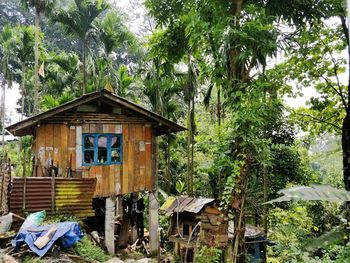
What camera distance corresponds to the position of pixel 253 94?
8820 mm

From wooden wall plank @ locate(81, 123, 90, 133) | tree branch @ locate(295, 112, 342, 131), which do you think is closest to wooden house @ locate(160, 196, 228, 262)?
wooden wall plank @ locate(81, 123, 90, 133)

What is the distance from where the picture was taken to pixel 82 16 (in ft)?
54.4

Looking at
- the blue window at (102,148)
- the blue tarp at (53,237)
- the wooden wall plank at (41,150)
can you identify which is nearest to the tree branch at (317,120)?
the blue window at (102,148)

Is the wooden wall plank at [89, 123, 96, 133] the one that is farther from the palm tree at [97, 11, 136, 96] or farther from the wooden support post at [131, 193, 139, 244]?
the palm tree at [97, 11, 136, 96]

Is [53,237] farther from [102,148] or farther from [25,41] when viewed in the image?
[25,41]

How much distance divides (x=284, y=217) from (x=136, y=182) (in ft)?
20.0

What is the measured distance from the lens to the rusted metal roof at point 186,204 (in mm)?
10337

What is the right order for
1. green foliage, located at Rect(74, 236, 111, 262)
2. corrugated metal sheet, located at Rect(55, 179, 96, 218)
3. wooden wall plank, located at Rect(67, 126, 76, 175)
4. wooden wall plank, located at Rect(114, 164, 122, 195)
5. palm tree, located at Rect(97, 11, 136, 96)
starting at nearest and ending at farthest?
green foliage, located at Rect(74, 236, 111, 262) < corrugated metal sheet, located at Rect(55, 179, 96, 218) < wooden wall plank, located at Rect(67, 126, 76, 175) < wooden wall plank, located at Rect(114, 164, 122, 195) < palm tree, located at Rect(97, 11, 136, 96)

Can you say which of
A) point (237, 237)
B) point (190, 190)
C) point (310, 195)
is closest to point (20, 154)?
point (190, 190)

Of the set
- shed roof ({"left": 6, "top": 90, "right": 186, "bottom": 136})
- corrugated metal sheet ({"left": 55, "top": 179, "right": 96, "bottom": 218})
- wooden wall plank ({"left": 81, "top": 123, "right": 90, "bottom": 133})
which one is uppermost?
shed roof ({"left": 6, "top": 90, "right": 186, "bottom": 136})

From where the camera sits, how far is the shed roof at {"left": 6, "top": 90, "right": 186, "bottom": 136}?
1083cm

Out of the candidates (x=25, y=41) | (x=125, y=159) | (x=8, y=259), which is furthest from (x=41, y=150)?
(x=25, y=41)

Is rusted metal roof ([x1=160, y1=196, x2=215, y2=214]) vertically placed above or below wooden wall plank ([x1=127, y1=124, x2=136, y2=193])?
below

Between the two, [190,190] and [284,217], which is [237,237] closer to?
[284,217]
